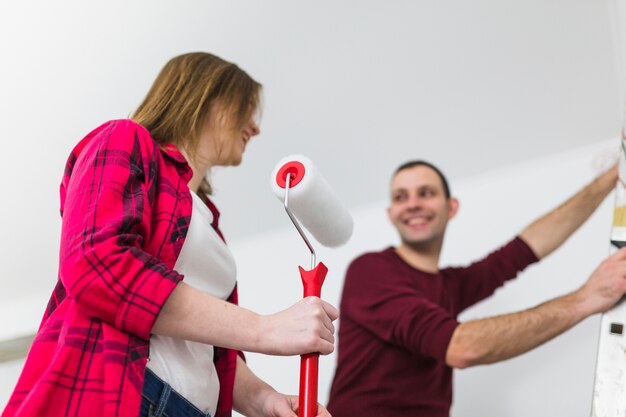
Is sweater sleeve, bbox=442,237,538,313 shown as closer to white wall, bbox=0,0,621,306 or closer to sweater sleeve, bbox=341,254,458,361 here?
sweater sleeve, bbox=341,254,458,361

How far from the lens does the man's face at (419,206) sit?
1.74m

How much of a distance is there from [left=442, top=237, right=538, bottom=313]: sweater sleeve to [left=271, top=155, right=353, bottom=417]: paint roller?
0.89 meters

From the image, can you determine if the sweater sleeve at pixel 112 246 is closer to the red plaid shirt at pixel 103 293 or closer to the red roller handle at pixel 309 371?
the red plaid shirt at pixel 103 293

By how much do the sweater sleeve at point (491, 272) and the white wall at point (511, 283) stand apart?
0.74ft

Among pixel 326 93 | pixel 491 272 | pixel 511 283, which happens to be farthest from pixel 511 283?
pixel 326 93

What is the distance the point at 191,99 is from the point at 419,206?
954 mm

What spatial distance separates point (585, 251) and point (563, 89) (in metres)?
0.47

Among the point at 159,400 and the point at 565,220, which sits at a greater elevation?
the point at 565,220

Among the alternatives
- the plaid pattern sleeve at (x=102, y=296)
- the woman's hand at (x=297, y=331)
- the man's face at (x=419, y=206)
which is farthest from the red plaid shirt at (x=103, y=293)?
the man's face at (x=419, y=206)

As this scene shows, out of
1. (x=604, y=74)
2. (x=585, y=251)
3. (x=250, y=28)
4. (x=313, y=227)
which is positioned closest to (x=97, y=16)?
(x=250, y=28)

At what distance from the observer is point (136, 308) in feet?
2.19

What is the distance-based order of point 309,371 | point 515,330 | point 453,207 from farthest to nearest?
point 453,207
point 515,330
point 309,371

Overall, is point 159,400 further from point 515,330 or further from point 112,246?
point 515,330

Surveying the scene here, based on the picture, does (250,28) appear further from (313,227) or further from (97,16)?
(313,227)
